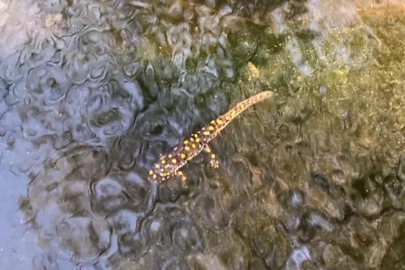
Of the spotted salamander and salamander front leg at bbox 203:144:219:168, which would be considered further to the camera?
salamander front leg at bbox 203:144:219:168

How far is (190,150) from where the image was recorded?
3256 millimetres

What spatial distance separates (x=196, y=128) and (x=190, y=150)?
194 mm

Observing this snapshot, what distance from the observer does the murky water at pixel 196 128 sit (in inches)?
122

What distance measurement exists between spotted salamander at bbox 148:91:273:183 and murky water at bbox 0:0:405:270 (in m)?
0.05

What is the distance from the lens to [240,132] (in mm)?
3422

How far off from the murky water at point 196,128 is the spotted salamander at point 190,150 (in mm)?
53

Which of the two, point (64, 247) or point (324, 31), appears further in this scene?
point (324, 31)

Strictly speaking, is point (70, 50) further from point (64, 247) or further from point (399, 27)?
point (399, 27)

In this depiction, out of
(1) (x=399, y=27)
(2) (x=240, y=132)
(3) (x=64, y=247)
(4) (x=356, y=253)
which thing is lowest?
(4) (x=356, y=253)

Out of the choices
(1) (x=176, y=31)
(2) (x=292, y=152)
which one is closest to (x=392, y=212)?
(2) (x=292, y=152)

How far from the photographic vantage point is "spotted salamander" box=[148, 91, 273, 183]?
3.19 meters

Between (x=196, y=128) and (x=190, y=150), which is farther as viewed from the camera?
(x=196, y=128)

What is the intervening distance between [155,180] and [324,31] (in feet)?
5.52

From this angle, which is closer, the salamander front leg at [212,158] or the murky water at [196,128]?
the murky water at [196,128]
